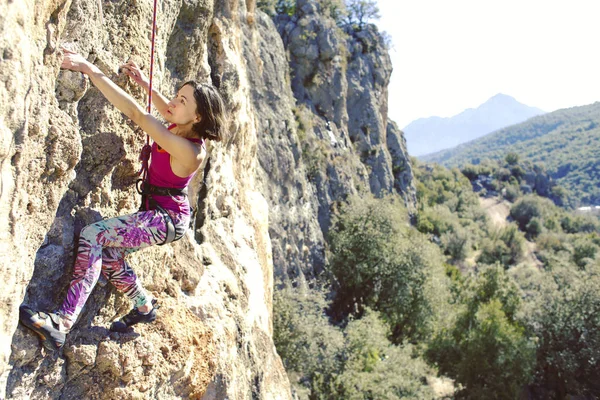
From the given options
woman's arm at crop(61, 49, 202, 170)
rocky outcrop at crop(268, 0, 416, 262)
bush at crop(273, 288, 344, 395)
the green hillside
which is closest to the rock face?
woman's arm at crop(61, 49, 202, 170)

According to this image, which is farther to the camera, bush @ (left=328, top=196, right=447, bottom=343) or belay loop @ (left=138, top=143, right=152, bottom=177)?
bush @ (left=328, top=196, right=447, bottom=343)

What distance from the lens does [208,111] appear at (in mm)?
3479

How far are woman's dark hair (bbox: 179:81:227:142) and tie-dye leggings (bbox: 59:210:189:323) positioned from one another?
2.45 ft

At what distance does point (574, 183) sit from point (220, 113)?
5968 inches

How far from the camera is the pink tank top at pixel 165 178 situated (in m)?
3.60

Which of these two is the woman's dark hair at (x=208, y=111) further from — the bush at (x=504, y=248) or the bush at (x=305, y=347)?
the bush at (x=504, y=248)

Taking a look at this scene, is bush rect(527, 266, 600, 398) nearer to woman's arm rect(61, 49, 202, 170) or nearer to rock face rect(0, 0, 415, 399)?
rock face rect(0, 0, 415, 399)

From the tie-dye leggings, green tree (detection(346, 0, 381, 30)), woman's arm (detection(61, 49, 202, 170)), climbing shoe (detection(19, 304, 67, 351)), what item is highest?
green tree (detection(346, 0, 381, 30))

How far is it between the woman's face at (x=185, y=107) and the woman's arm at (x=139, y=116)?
0.88ft

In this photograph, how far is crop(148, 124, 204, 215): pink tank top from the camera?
360cm

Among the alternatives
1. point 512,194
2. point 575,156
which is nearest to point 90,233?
point 512,194

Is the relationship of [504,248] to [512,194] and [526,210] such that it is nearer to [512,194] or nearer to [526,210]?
[526,210]

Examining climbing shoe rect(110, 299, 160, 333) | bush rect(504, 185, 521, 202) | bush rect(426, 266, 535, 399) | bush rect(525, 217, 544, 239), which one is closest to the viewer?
climbing shoe rect(110, 299, 160, 333)

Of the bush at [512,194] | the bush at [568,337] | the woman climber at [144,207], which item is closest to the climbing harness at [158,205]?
the woman climber at [144,207]
